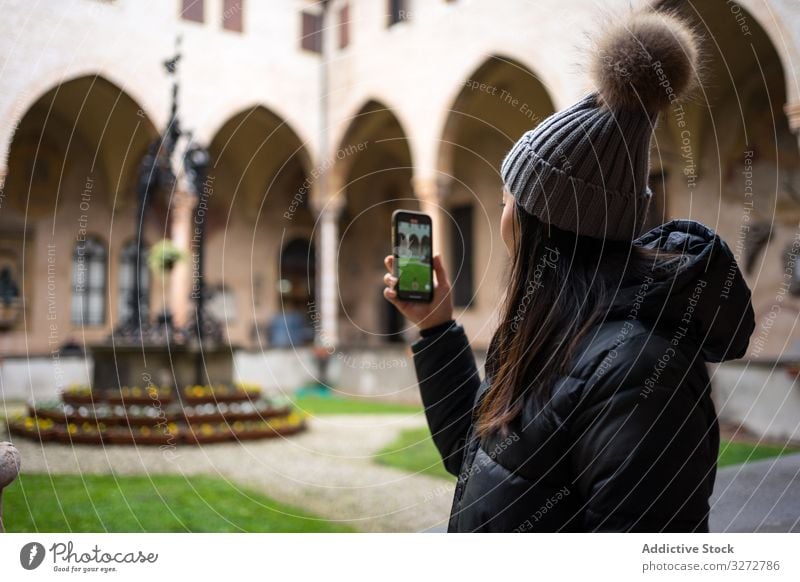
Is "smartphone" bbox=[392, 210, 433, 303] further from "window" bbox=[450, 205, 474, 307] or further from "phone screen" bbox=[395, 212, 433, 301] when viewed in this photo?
"window" bbox=[450, 205, 474, 307]

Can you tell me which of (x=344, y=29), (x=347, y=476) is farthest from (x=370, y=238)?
(x=347, y=476)

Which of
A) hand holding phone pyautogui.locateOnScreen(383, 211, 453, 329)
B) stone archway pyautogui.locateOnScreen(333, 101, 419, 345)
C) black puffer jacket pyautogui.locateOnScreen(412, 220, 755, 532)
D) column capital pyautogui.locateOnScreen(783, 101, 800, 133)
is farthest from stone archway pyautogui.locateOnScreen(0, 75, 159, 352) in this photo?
black puffer jacket pyautogui.locateOnScreen(412, 220, 755, 532)

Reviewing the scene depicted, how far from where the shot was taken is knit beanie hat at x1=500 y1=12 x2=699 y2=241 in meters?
0.94

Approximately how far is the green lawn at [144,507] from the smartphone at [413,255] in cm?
165

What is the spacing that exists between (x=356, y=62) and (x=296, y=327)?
5.83 metres

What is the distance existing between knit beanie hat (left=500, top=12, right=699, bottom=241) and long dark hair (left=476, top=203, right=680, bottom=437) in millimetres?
34

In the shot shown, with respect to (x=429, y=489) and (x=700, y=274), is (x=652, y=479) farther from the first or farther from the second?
(x=429, y=489)

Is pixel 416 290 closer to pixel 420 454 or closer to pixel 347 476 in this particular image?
pixel 347 476

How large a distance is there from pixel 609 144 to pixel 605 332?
0.91 ft

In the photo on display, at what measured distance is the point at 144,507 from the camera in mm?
3141

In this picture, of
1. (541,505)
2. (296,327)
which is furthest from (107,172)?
(541,505)

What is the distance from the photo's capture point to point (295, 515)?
3.31 meters

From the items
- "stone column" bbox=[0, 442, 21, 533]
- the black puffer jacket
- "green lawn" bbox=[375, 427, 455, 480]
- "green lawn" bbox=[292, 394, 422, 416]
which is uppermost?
the black puffer jacket
